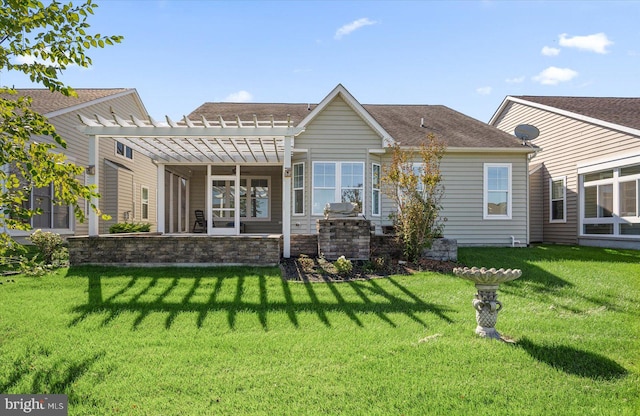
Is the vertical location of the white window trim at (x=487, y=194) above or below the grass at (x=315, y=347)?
above

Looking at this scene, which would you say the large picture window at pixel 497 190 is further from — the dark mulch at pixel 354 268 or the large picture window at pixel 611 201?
the dark mulch at pixel 354 268

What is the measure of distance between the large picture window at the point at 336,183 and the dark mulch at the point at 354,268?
9.25 feet

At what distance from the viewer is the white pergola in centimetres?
1017

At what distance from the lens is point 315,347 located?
519cm

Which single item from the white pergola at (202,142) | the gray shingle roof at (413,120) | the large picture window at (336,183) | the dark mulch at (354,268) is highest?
the gray shingle roof at (413,120)

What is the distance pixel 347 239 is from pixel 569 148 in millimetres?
10236

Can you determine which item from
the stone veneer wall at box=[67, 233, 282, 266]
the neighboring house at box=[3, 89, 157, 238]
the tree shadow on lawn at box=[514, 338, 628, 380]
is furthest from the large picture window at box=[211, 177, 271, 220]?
the tree shadow on lawn at box=[514, 338, 628, 380]

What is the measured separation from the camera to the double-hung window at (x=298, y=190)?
44.9ft

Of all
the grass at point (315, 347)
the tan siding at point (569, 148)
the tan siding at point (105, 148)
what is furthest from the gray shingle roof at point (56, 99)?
the tan siding at point (569, 148)

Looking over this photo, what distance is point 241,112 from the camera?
17625mm

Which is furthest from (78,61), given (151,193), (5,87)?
(151,193)

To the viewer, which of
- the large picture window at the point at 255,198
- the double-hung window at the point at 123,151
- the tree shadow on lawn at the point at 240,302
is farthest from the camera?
the double-hung window at the point at 123,151

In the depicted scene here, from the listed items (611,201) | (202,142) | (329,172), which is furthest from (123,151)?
(611,201)

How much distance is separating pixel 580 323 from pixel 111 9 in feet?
24.6
